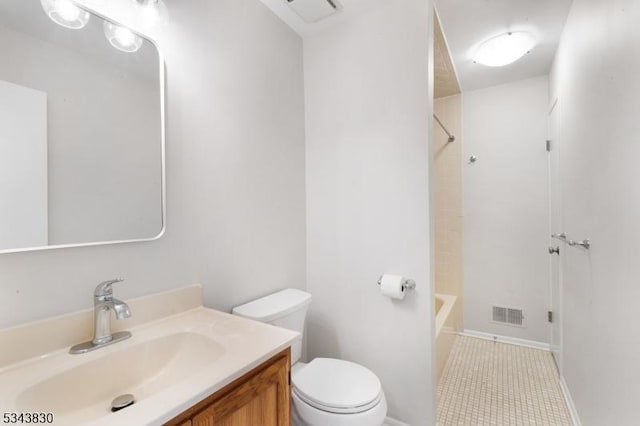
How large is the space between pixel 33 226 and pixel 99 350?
420 mm

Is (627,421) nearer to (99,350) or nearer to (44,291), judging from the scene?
(99,350)

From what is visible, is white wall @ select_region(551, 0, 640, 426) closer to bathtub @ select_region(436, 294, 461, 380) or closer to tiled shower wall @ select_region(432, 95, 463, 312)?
bathtub @ select_region(436, 294, 461, 380)

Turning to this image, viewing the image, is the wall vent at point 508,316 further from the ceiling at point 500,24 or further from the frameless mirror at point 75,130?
the frameless mirror at point 75,130

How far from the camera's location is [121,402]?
863 mm

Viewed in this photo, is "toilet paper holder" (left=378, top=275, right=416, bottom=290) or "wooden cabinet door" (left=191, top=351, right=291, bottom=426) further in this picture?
"toilet paper holder" (left=378, top=275, right=416, bottom=290)

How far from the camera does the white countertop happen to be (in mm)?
672

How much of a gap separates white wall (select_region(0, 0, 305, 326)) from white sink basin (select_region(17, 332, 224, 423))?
21 cm

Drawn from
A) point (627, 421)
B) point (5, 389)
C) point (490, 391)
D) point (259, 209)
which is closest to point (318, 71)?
point (259, 209)

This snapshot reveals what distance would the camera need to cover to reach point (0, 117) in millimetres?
808

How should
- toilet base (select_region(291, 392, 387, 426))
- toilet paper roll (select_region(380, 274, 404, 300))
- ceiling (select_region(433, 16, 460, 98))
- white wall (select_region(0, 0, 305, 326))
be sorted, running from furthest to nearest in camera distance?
ceiling (select_region(433, 16, 460, 98)) → toilet paper roll (select_region(380, 274, 404, 300)) → toilet base (select_region(291, 392, 387, 426)) → white wall (select_region(0, 0, 305, 326))

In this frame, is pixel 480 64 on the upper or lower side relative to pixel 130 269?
upper

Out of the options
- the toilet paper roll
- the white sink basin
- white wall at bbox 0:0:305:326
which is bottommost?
the white sink basin

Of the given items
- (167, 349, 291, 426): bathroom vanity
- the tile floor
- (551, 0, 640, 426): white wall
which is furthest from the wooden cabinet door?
the tile floor

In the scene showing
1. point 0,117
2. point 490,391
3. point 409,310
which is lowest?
point 490,391
